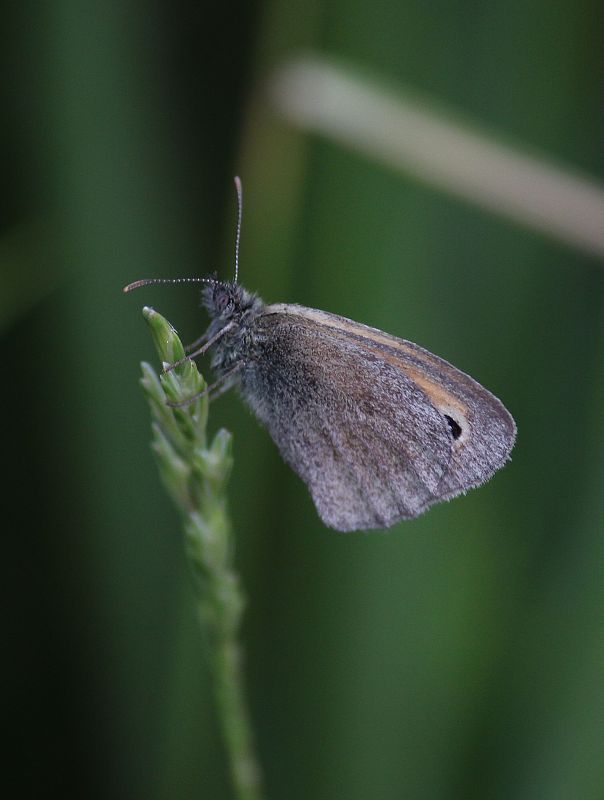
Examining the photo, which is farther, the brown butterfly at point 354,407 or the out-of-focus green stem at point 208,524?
the brown butterfly at point 354,407

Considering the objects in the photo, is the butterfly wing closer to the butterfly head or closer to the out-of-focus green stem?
the butterfly head

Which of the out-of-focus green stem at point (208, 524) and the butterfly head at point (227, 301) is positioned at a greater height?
the butterfly head at point (227, 301)

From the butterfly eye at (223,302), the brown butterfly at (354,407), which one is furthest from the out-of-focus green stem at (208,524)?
the butterfly eye at (223,302)

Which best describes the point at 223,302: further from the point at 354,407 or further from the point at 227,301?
the point at 354,407

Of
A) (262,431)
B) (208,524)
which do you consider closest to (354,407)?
(262,431)

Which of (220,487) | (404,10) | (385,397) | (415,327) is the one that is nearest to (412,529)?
(385,397)

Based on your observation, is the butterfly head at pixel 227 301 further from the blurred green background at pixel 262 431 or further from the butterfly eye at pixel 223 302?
the blurred green background at pixel 262 431

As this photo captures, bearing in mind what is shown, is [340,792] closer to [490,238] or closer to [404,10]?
[490,238]
